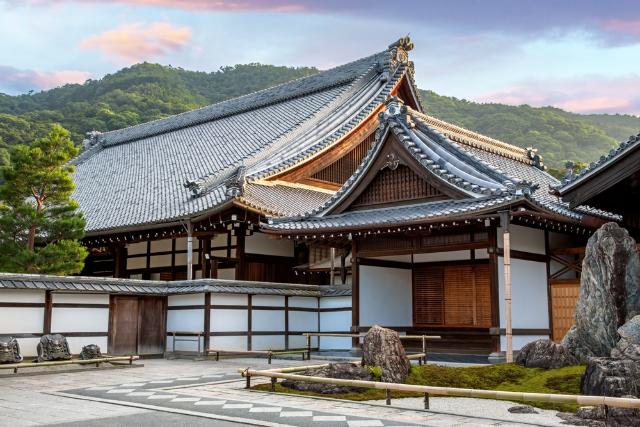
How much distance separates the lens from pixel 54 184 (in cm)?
2100

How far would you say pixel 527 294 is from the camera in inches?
744

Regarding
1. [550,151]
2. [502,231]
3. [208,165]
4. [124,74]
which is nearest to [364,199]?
[502,231]

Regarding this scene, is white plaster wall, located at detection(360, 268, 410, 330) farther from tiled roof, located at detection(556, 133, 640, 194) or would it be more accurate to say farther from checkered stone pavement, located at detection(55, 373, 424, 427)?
tiled roof, located at detection(556, 133, 640, 194)

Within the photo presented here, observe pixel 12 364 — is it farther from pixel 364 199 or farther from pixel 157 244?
pixel 157 244

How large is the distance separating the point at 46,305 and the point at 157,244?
10016 mm

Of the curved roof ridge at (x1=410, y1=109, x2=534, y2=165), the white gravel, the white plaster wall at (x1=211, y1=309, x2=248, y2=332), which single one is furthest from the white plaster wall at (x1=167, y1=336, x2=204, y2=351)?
the white gravel

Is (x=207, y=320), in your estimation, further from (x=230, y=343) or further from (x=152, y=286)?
(x=152, y=286)

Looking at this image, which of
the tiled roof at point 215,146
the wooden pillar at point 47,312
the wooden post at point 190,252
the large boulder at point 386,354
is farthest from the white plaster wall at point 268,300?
the large boulder at point 386,354

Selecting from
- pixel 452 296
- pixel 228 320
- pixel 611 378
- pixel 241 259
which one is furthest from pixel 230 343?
pixel 611 378

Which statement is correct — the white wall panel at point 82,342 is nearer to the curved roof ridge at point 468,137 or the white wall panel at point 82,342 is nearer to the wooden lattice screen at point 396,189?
the wooden lattice screen at point 396,189

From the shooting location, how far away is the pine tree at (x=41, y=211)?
20.4 meters

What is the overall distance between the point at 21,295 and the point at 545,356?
13.2 meters

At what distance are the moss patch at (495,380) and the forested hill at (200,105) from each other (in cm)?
5520

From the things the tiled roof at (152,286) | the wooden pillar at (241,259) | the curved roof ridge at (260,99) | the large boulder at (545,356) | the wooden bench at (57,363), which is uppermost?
the curved roof ridge at (260,99)
